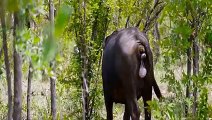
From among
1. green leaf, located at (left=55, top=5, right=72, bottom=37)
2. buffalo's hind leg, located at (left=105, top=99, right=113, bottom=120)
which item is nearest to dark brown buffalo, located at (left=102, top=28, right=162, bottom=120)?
buffalo's hind leg, located at (left=105, top=99, right=113, bottom=120)

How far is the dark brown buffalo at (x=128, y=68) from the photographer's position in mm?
5844

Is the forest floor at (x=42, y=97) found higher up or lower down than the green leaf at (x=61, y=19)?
higher up

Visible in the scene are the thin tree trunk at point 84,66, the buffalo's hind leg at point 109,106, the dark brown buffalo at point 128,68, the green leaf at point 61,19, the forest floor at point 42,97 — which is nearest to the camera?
the green leaf at point 61,19

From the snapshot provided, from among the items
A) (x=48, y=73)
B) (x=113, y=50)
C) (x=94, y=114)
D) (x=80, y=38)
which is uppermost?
(x=80, y=38)

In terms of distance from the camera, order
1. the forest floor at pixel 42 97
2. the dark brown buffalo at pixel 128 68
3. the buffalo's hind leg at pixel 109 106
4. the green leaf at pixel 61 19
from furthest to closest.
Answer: the forest floor at pixel 42 97
the buffalo's hind leg at pixel 109 106
the dark brown buffalo at pixel 128 68
the green leaf at pixel 61 19

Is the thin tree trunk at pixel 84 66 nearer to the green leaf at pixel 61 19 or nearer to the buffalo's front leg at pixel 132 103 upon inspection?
the buffalo's front leg at pixel 132 103

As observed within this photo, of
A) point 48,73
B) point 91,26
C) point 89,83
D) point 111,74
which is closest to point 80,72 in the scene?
point 89,83

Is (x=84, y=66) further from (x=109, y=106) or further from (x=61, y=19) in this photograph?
(x=61, y=19)

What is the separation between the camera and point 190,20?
4133 millimetres

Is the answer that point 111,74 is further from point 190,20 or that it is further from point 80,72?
point 190,20

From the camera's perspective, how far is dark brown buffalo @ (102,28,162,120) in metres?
5.84

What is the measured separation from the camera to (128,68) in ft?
19.1

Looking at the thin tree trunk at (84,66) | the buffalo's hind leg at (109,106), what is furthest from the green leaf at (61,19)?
the thin tree trunk at (84,66)

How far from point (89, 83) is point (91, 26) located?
2.85ft
